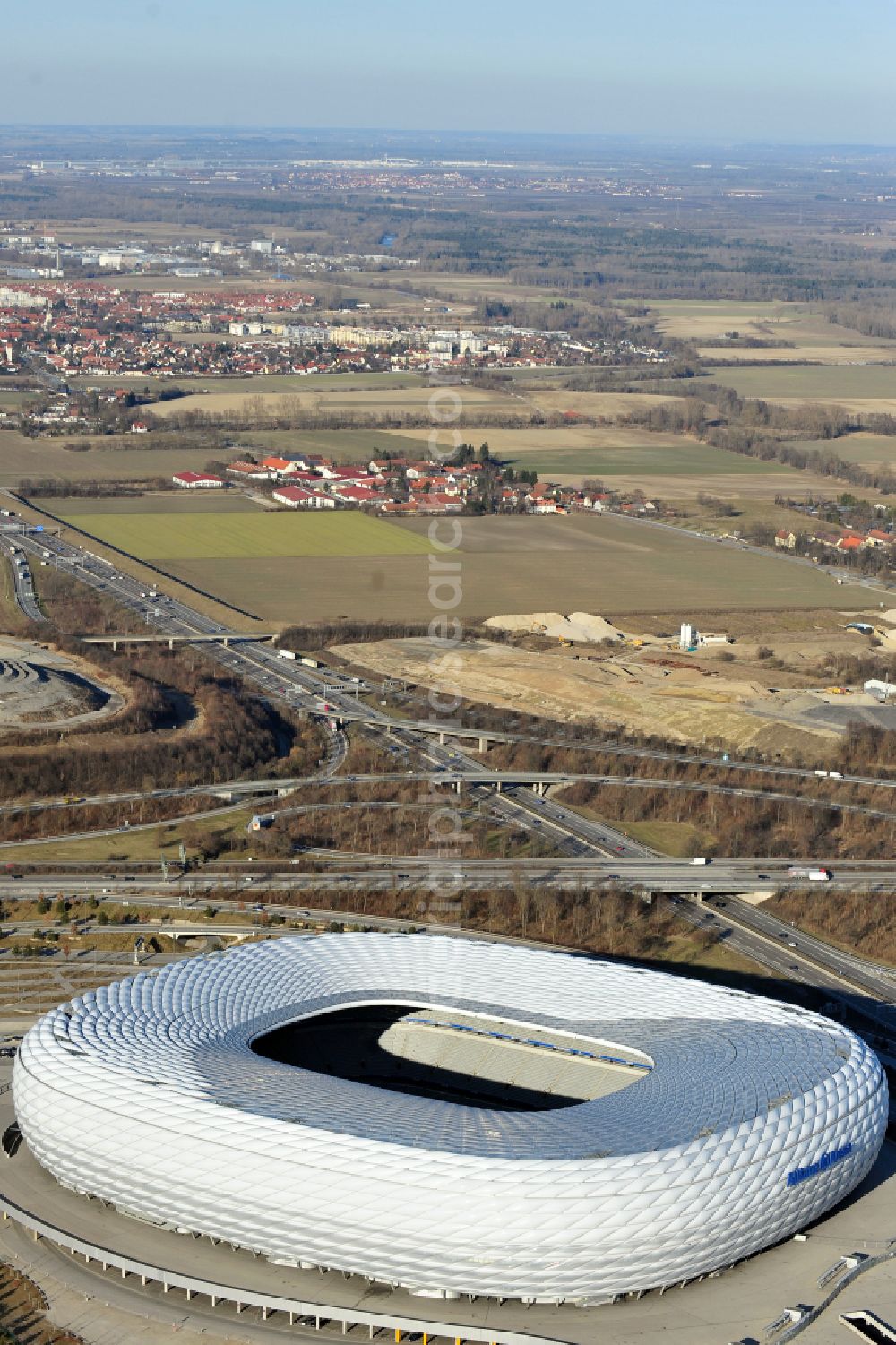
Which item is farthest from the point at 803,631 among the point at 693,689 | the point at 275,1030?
the point at 275,1030

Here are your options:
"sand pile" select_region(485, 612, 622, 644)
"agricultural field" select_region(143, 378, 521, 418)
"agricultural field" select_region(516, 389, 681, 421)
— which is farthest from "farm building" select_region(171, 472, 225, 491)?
"sand pile" select_region(485, 612, 622, 644)

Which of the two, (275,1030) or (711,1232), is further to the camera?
(275,1030)

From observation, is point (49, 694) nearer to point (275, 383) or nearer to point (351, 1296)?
point (351, 1296)

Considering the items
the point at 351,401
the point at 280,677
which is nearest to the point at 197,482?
the point at 351,401

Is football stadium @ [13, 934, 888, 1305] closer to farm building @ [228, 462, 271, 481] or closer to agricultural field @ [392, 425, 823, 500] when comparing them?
farm building @ [228, 462, 271, 481]

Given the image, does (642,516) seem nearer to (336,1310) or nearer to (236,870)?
(236,870)
